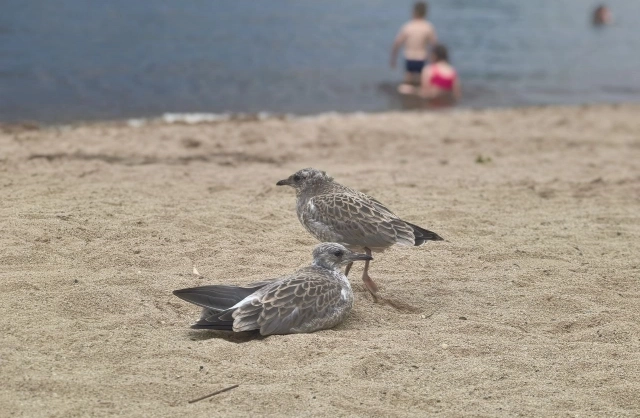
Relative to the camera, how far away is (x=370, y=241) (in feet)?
22.4

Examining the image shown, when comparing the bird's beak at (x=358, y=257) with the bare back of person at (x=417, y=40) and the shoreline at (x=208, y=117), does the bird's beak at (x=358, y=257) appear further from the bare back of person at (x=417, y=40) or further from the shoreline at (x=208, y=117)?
the bare back of person at (x=417, y=40)

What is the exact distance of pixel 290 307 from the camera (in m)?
5.95

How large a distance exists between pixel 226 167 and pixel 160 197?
187 centimetres

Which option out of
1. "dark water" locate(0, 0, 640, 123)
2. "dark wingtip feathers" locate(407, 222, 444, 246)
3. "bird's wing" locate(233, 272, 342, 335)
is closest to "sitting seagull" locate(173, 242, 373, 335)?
"bird's wing" locate(233, 272, 342, 335)

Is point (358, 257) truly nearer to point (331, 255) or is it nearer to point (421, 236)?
point (331, 255)

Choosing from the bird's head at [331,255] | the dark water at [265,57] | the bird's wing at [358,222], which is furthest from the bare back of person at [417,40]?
the bird's head at [331,255]

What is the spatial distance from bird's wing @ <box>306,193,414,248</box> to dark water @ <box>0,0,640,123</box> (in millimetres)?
7347

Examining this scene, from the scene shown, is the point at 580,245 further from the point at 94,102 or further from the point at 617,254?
the point at 94,102

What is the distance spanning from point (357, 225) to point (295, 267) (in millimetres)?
647

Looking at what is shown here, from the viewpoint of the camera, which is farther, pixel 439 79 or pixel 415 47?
pixel 415 47

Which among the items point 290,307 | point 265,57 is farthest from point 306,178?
point 265,57

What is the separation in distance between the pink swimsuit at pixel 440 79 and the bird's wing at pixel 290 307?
36.7 ft

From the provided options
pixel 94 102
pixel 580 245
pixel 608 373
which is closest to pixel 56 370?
pixel 608 373

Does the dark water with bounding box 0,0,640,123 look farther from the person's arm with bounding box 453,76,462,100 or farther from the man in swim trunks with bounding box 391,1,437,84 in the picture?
the man in swim trunks with bounding box 391,1,437,84
